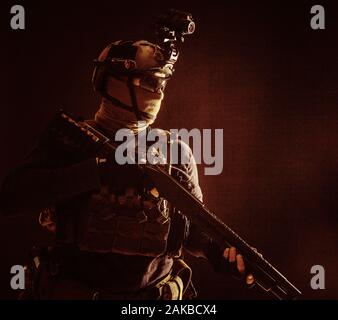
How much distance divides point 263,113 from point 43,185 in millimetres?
1272

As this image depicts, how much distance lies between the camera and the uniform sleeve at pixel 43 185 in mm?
1611

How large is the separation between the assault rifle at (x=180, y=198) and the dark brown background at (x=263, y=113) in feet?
2.35

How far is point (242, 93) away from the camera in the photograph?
8.22 feet

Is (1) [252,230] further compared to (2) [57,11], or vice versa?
(1) [252,230]

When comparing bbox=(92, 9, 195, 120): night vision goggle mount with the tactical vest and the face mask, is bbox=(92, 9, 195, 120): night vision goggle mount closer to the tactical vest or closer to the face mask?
the face mask

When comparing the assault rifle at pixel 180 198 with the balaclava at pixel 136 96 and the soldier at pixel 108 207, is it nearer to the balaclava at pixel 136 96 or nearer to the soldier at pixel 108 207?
the soldier at pixel 108 207

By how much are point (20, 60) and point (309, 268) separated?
1.66 metres

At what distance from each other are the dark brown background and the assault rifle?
718mm

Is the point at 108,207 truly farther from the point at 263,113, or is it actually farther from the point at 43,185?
the point at 263,113

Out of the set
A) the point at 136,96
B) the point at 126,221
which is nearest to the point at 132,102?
the point at 136,96

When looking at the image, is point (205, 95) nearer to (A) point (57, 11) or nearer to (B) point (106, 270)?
(A) point (57, 11)

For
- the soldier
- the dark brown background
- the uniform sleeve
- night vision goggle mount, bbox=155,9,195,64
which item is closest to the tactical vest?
the soldier

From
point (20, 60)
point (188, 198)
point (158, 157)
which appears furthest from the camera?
point (20, 60)
